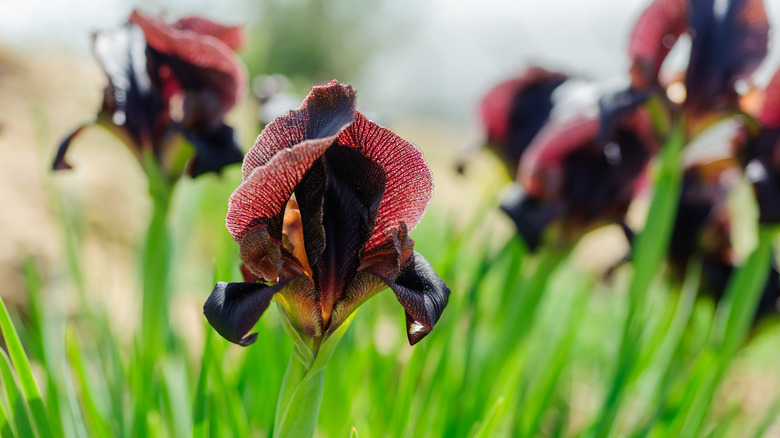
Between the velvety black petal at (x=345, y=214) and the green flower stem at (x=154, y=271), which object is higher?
the velvety black petal at (x=345, y=214)

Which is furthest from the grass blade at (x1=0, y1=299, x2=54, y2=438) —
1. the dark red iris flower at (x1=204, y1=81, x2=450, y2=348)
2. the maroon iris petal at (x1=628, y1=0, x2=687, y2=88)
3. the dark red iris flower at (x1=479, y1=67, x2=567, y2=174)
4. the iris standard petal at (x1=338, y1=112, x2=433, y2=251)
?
the dark red iris flower at (x1=479, y1=67, x2=567, y2=174)

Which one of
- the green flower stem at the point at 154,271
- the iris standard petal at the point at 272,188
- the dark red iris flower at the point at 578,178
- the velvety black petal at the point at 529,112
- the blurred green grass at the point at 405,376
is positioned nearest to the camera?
the iris standard petal at the point at 272,188

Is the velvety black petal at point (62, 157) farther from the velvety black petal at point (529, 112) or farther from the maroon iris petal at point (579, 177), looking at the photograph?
the velvety black petal at point (529, 112)

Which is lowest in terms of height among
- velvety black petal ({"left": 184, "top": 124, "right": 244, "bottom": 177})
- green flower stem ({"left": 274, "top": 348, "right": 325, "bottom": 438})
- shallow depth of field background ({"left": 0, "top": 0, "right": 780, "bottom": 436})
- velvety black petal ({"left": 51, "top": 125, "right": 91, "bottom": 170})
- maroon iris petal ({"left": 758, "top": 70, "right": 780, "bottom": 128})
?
shallow depth of field background ({"left": 0, "top": 0, "right": 780, "bottom": 436})

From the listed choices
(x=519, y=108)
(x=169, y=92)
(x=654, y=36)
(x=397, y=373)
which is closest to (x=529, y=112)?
(x=519, y=108)

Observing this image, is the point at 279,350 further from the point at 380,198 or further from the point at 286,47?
the point at 286,47

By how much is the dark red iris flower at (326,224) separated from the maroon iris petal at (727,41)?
67cm

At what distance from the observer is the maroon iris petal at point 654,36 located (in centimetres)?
93

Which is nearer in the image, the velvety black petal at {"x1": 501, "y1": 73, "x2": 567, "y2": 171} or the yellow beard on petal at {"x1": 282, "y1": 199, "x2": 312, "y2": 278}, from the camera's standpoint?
the yellow beard on petal at {"x1": 282, "y1": 199, "x2": 312, "y2": 278}

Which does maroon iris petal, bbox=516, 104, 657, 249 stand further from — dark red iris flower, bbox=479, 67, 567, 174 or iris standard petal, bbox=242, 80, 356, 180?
iris standard petal, bbox=242, 80, 356, 180

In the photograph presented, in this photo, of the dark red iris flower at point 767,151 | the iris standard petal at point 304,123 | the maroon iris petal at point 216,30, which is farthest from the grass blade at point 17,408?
the dark red iris flower at point 767,151

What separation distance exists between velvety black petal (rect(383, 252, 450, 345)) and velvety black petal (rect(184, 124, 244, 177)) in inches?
16.0

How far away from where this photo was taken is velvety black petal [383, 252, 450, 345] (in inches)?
17.7

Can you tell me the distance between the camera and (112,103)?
33.9 inches
